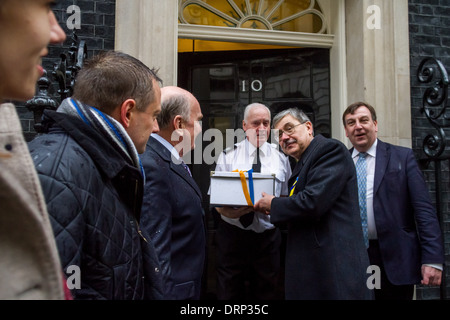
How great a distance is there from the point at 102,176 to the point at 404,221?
2.83 metres

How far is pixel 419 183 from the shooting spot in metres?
3.46

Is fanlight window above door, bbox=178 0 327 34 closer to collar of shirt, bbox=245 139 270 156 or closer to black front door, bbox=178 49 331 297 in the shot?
black front door, bbox=178 49 331 297

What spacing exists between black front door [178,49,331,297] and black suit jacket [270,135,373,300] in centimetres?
235

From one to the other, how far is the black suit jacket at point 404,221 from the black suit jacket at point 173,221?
174 centimetres

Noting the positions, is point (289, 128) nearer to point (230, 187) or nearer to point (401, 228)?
point (230, 187)

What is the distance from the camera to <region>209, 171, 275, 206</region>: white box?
10.3ft

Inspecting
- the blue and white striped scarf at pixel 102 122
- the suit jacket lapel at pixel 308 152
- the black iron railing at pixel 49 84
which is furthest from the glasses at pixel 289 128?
the blue and white striped scarf at pixel 102 122

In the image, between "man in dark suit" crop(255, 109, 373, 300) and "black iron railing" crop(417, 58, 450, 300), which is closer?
"man in dark suit" crop(255, 109, 373, 300)

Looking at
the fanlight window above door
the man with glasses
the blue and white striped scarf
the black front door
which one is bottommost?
the man with glasses

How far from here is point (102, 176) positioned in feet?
4.48

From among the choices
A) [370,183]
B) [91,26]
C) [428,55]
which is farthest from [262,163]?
[428,55]

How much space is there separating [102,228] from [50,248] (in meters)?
0.48

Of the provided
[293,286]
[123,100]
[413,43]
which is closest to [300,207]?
[293,286]

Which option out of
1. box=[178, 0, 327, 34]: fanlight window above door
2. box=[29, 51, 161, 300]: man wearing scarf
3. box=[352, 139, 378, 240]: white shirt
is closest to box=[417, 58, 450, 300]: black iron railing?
box=[352, 139, 378, 240]: white shirt
